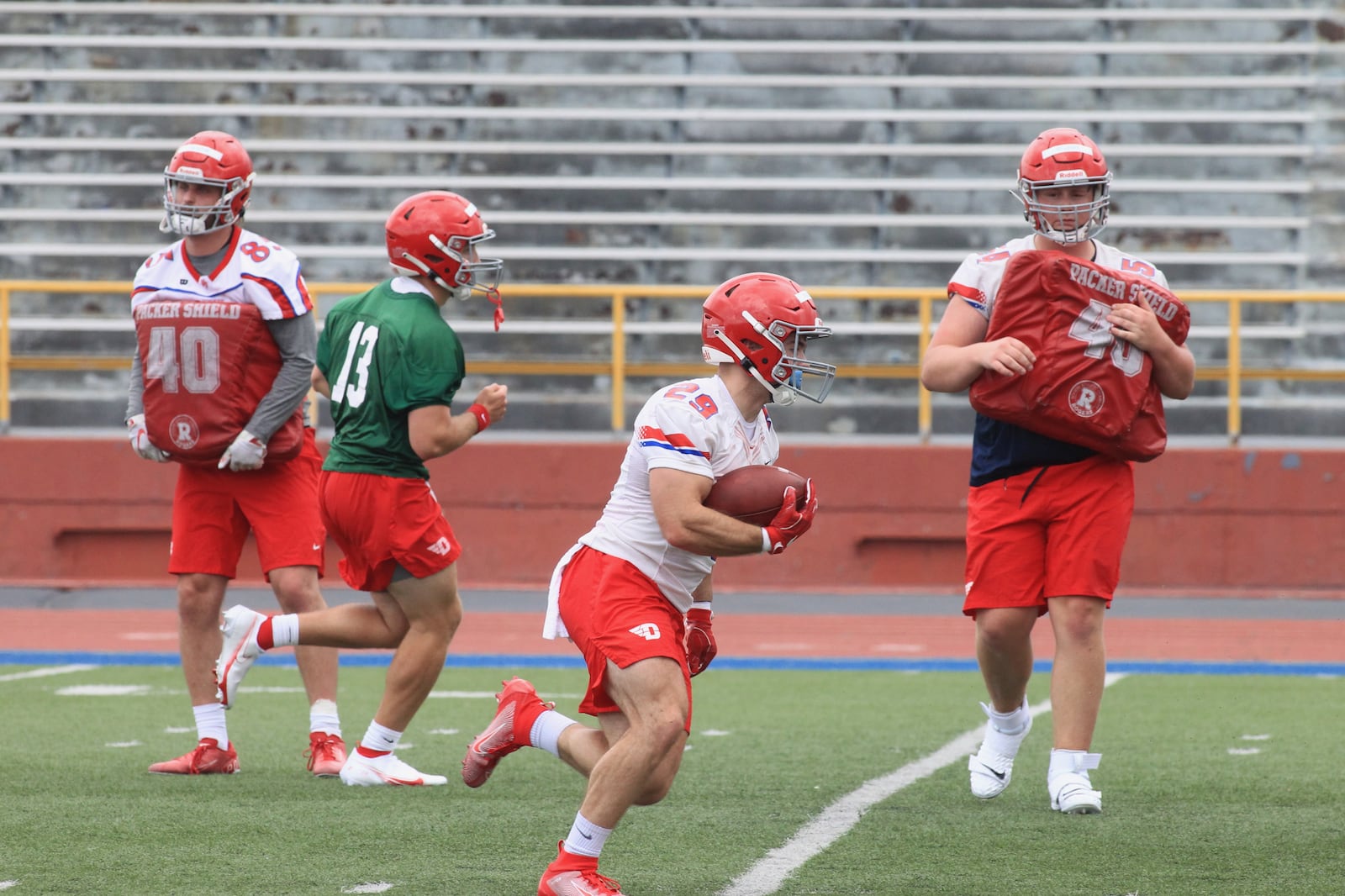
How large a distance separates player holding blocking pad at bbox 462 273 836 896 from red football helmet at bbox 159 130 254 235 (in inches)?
81.7

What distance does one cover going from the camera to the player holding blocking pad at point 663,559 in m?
3.75

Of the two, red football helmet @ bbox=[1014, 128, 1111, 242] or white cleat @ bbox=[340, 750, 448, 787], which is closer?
red football helmet @ bbox=[1014, 128, 1111, 242]

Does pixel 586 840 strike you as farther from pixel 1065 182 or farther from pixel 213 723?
pixel 1065 182

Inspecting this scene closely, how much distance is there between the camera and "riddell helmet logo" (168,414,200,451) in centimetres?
548

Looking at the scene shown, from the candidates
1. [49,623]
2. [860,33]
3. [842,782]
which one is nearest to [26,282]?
[49,623]

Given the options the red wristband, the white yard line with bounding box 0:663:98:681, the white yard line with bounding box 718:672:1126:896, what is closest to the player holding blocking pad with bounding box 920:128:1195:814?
the white yard line with bounding box 718:672:1126:896

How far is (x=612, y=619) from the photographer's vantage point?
3.85 metres

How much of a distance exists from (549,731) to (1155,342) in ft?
6.59

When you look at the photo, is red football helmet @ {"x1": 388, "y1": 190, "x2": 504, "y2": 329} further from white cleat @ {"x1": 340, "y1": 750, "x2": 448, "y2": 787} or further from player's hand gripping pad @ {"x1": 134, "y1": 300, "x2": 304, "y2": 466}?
white cleat @ {"x1": 340, "y1": 750, "x2": 448, "y2": 787}

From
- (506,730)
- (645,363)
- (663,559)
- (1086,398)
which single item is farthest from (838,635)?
(663,559)

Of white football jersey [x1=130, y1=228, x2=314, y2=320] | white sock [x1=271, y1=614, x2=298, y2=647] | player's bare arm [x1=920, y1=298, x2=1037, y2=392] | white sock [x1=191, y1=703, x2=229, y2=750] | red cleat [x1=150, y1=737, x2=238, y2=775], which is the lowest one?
red cleat [x1=150, y1=737, x2=238, y2=775]

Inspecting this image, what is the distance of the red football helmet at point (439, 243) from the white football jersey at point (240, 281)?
0.48 metres

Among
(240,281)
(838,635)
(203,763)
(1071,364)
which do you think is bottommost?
Answer: (838,635)

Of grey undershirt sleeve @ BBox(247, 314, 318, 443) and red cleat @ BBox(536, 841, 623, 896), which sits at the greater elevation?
grey undershirt sleeve @ BBox(247, 314, 318, 443)
